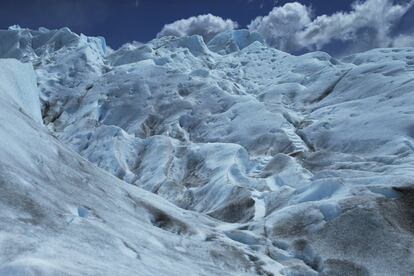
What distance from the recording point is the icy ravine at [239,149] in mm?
25562

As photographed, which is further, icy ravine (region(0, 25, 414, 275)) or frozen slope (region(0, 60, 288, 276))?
icy ravine (region(0, 25, 414, 275))

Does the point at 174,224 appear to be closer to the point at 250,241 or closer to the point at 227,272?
the point at 250,241

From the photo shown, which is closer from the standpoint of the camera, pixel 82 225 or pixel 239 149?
pixel 82 225

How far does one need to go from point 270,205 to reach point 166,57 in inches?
2512

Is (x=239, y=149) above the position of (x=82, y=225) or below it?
above

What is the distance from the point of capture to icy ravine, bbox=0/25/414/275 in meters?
25.6

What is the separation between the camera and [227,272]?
2267 cm

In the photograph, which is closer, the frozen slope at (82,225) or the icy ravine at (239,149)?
the frozen slope at (82,225)

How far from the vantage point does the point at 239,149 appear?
50656 mm

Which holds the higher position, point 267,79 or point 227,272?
point 267,79

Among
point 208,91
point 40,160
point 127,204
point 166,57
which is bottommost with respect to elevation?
point 127,204

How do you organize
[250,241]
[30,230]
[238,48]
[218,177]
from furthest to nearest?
[238,48] → [218,177] → [250,241] → [30,230]

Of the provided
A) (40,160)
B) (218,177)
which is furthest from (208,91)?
(40,160)

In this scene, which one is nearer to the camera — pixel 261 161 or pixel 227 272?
pixel 227 272
